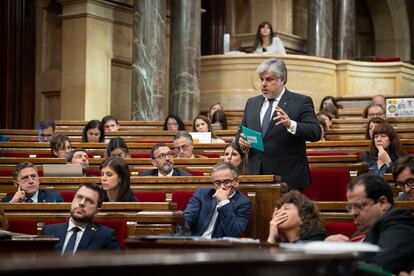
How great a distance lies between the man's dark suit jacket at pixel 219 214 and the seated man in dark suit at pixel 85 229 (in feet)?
2.19

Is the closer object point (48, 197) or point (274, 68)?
point (274, 68)

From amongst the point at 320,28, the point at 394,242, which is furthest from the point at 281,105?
the point at 320,28

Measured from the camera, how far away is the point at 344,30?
1695 cm

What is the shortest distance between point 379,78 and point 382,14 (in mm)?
5547

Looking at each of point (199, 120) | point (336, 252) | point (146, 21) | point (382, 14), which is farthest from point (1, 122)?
point (336, 252)

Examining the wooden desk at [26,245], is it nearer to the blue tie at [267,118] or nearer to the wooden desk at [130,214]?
the wooden desk at [130,214]

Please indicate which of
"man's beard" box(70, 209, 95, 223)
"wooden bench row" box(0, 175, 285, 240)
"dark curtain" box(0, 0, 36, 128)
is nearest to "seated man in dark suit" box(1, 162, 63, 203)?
"wooden bench row" box(0, 175, 285, 240)

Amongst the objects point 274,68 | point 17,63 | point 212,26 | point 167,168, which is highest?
point 212,26

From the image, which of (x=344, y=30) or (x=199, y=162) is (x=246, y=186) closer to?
(x=199, y=162)

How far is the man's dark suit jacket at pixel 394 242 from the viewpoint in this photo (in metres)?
3.88

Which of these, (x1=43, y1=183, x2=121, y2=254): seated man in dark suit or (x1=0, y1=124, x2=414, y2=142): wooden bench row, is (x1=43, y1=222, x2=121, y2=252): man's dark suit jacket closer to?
(x1=43, y1=183, x2=121, y2=254): seated man in dark suit

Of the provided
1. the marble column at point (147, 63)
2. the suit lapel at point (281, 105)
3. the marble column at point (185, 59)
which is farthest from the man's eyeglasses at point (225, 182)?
the marble column at point (185, 59)

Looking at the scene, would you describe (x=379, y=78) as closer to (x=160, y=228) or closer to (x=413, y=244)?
(x=160, y=228)

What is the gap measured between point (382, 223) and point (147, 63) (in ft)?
30.2
